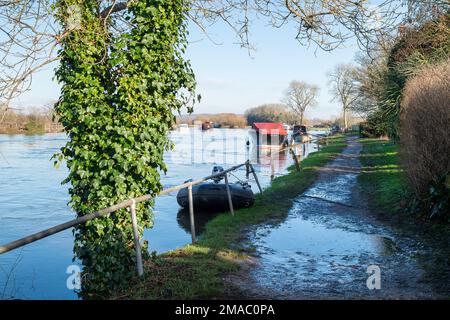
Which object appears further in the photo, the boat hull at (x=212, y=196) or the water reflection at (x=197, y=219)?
the boat hull at (x=212, y=196)

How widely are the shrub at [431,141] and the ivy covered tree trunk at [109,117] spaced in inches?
257

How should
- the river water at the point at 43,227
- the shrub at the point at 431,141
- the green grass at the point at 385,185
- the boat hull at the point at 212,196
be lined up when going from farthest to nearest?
the boat hull at the point at 212,196
the green grass at the point at 385,185
the shrub at the point at 431,141
the river water at the point at 43,227

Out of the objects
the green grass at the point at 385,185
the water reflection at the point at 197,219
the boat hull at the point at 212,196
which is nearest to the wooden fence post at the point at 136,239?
the water reflection at the point at 197,219

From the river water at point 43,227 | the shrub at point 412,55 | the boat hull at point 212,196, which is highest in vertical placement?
the shrub at point 412,55

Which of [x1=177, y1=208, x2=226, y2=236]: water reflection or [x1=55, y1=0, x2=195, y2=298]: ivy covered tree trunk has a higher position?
[x1=55, y1=0, x2=195, y2=298]: ivy covered tree trunk

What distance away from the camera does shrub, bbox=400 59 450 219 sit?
375 inches

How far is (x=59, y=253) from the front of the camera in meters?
11.2

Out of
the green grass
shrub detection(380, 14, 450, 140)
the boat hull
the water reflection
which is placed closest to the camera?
the green grass

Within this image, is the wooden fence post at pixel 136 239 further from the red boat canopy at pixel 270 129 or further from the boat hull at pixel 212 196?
the red boat canopy at pixel 270 129

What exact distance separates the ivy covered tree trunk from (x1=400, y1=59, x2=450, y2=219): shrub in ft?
21.4

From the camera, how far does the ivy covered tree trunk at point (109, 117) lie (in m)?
5.82

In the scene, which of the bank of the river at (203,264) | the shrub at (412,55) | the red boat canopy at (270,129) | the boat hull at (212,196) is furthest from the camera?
the red boat canopy at (270,129)

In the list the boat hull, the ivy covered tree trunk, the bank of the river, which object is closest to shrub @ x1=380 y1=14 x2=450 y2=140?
the boat hull

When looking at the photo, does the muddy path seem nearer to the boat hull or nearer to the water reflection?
the boat hull
